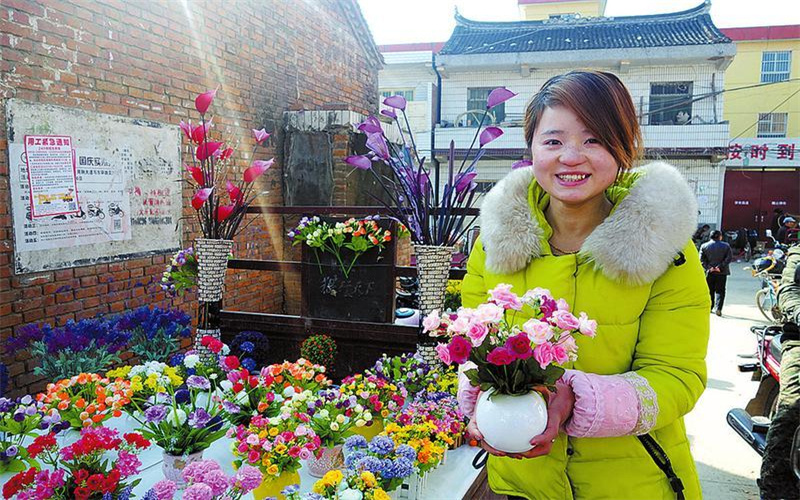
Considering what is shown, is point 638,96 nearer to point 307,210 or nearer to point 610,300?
point 307,210

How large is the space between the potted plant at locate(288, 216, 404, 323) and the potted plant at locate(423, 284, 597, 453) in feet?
5.94

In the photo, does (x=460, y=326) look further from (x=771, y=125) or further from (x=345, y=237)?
(x=771, y=125)

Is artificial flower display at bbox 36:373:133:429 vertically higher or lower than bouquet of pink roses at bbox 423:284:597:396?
lower

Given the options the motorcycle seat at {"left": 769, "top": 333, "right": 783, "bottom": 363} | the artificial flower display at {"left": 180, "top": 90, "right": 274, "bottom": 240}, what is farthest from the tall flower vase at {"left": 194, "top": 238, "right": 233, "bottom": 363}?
Result: the motorcycle seat at {"left": 769, "top": 333, "right": 783, "bottom": 363}

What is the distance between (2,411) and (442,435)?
154 cm

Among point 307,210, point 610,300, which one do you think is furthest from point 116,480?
point 307,210

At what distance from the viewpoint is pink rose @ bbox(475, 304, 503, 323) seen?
1034 mm

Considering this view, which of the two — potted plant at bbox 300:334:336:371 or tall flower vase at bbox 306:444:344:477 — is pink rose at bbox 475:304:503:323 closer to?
tall flower vase at bbox 306:444:344:477

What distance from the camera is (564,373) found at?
3.60ft

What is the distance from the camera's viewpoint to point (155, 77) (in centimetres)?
388

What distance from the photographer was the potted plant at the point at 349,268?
2.88 m

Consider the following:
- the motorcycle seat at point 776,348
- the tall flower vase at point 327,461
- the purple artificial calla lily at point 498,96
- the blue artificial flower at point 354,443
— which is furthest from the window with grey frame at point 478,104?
the blue artificial flower at point 354,443

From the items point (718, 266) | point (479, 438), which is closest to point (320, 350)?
point (479, 438)

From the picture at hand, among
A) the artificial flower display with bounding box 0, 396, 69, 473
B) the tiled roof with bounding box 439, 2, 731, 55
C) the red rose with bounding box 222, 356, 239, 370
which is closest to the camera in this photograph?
the artificial flower display with bounding box 0, 396, 69, 473
